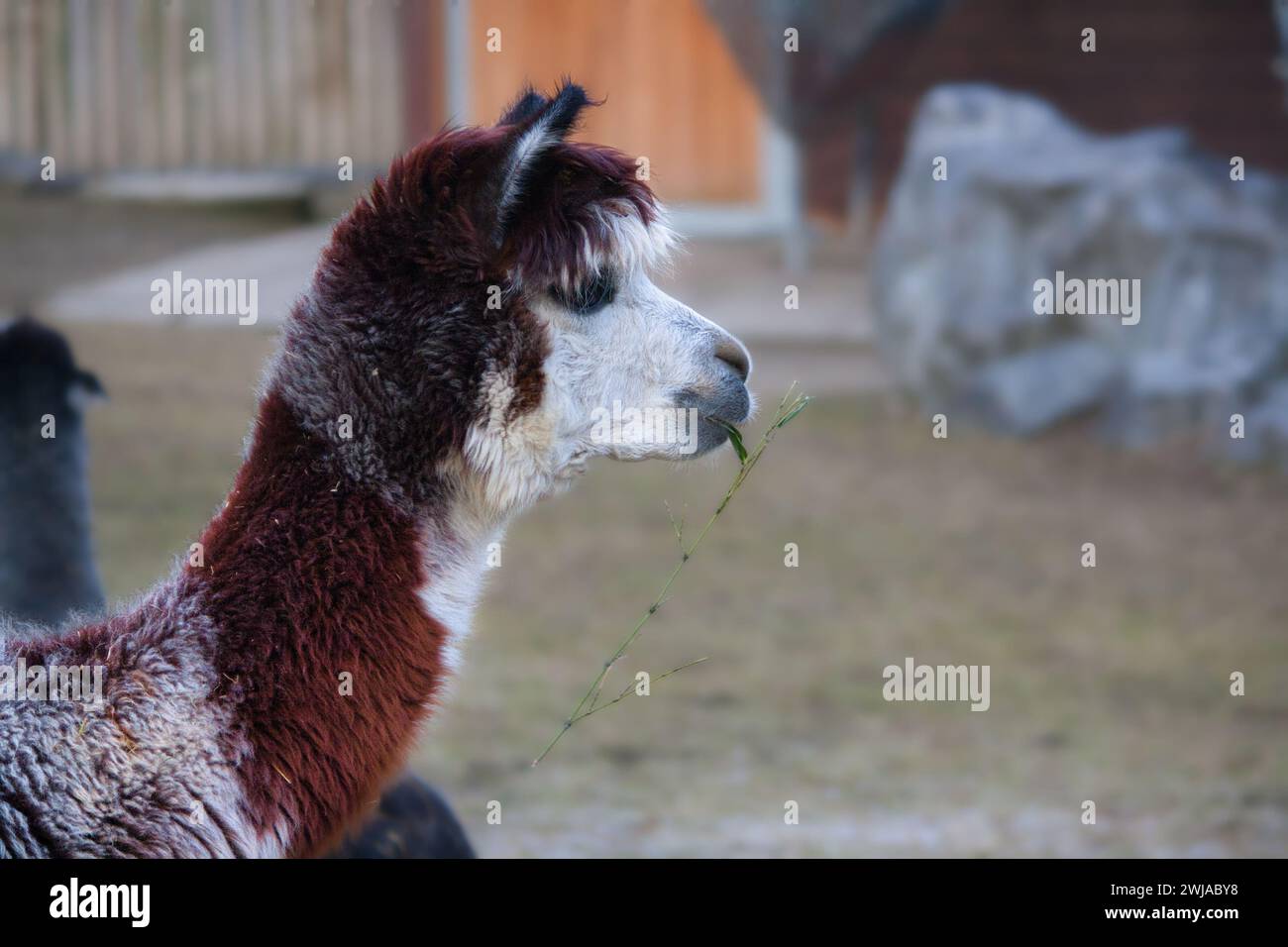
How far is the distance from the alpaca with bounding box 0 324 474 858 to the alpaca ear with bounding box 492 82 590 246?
1.53m

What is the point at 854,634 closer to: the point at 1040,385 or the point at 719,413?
the point at 1040,385

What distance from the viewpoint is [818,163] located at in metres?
12.6

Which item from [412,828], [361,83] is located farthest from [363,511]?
[361,83]

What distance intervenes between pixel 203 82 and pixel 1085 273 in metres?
6.73

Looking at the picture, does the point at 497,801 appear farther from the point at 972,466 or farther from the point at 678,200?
A: the point at 678,200

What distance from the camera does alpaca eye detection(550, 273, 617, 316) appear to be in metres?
2.21

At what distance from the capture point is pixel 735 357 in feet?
7.84

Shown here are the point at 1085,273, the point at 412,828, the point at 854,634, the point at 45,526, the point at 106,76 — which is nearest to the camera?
the point at 412,828

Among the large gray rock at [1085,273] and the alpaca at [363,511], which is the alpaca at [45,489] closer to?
the alpaca at [363,511]

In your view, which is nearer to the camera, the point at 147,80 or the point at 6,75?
the point at 6,75

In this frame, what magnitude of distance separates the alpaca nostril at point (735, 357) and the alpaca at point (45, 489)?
1.35 m

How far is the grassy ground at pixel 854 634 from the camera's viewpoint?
5.84 m

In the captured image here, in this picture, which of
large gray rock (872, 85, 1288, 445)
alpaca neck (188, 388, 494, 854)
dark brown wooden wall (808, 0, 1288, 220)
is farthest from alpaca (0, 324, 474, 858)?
dark brown wooden wall (808, 0, 1288, 220)
